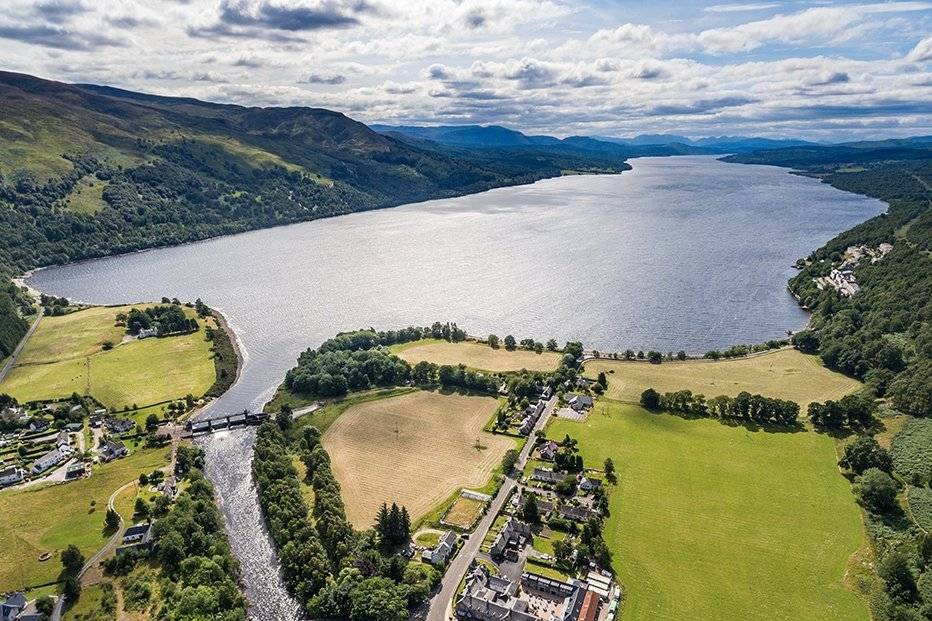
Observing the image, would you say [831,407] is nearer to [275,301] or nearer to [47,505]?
[47,505]

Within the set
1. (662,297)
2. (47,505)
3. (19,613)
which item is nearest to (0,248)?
(47,505)

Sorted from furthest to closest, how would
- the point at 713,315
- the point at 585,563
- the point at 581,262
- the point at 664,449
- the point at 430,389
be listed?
the point at 581,262 < the point at 713,315 < the point at 430,389 < the point at 664,449 < the point at 585,563

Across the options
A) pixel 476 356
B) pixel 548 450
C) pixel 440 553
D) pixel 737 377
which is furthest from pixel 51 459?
pixel 737 377

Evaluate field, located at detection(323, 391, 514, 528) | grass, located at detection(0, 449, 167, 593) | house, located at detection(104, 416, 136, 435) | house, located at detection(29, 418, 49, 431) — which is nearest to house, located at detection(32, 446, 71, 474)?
grass, located at detection(0, 449, 167, 593)

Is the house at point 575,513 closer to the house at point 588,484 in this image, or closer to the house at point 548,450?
the house at point 588,484

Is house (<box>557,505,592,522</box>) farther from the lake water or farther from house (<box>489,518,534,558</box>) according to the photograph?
Answer: the lake water

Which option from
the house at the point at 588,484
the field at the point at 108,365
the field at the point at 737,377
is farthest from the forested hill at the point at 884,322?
the field at the point at 108,365

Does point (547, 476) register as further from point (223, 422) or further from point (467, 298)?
point (467, 298)
